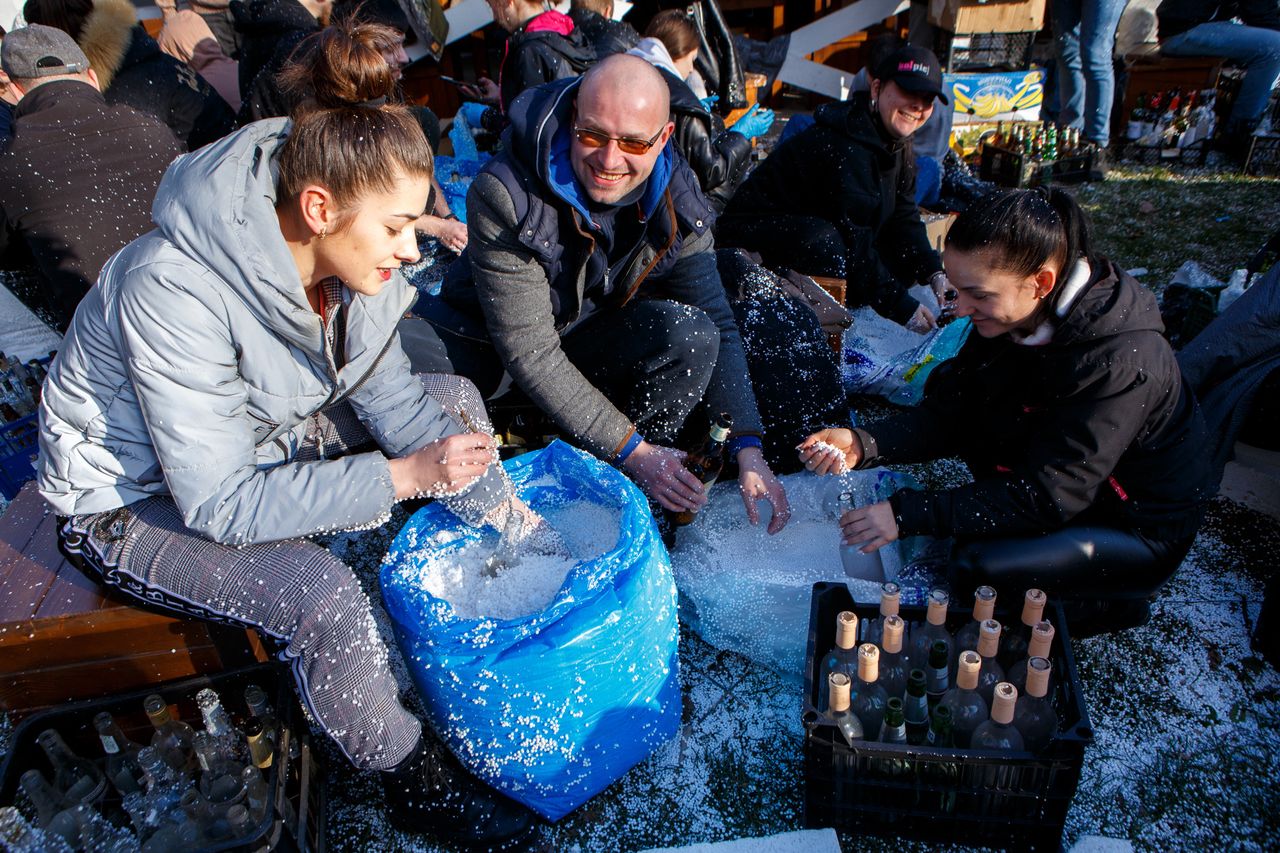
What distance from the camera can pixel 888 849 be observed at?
1.91 metres

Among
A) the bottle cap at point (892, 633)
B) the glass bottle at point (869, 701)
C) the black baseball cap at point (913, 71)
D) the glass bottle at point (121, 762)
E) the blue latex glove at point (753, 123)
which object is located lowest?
the glass bottle at point (121, 762)

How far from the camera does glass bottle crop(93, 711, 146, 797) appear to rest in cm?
189

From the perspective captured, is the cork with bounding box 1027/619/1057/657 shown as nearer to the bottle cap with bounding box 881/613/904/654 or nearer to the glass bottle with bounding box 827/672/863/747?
the bottle cap with bounding box 881/613/904/654

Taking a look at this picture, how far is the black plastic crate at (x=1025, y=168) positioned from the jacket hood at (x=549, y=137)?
4144 mm

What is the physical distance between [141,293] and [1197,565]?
307 centimetres

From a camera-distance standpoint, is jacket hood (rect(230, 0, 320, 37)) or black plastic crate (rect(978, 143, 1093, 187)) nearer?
jacket hood (rect(230, 0, 320, 37))

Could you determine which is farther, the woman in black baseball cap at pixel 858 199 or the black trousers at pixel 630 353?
the woman in black baseball cap at pixel 858 199

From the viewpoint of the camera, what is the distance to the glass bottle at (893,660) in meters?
1.88

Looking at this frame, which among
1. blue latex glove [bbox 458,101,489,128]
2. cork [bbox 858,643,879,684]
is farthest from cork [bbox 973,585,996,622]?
blue latex glove [bbox 458,101,489,128]

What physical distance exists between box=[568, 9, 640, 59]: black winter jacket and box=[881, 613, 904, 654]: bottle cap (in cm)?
344

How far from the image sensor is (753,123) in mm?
5973

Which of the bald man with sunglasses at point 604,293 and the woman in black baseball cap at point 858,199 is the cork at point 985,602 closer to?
the bald man with sunglasses at point 604,293

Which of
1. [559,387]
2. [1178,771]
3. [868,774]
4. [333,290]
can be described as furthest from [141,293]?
[1178,771]

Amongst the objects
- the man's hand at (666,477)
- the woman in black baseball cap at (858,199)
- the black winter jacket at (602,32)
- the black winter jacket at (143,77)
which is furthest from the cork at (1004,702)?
the black winter jacket at (143,77)
